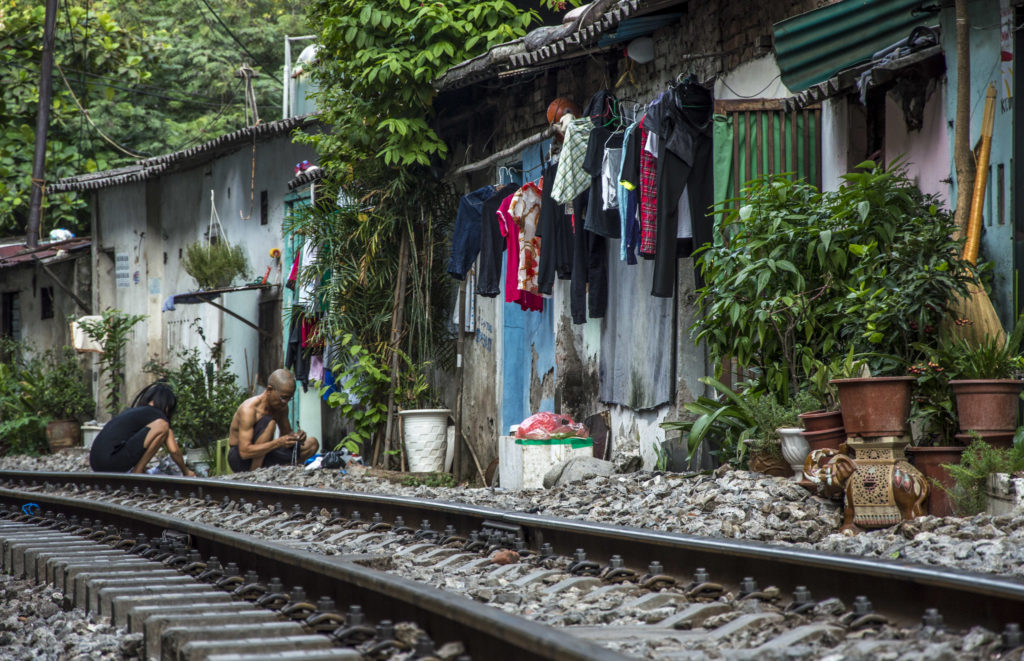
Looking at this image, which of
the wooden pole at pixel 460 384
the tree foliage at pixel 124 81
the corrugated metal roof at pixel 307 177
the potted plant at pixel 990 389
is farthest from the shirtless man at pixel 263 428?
the tree foliage at pixel 124 81

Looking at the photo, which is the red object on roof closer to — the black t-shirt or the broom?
the black t-shirt

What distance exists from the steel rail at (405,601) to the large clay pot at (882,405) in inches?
114

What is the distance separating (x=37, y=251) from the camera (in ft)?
78.4

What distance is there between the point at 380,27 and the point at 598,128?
4.46 meters

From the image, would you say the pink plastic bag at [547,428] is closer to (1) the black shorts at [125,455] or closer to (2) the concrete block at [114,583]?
(1) the black shorts at [125,455]

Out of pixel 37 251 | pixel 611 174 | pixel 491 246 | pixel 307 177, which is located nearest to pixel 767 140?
pixel 611 174

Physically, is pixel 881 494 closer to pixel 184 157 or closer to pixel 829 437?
pixel 829 437

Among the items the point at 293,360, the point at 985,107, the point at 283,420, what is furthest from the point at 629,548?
the point at 293,360

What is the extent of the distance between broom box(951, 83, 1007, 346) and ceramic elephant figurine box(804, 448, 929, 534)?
Result: 2.82 feet

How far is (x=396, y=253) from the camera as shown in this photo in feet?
48.4

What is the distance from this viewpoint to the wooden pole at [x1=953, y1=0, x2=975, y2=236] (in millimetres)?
6988

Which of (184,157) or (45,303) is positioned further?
(45,303)

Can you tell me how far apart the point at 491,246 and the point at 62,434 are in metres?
10.8

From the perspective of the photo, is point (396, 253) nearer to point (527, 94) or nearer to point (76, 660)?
point (527, 94)
